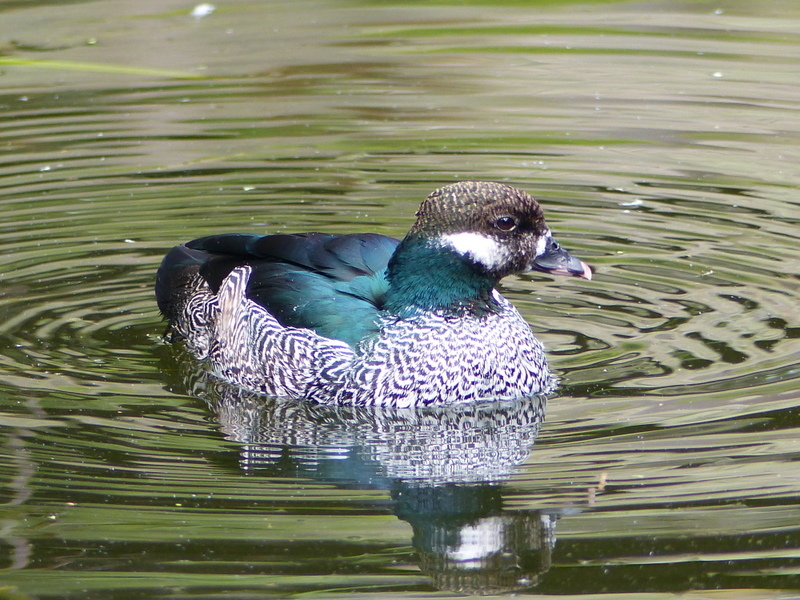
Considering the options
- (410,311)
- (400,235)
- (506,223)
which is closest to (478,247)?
(506,223)

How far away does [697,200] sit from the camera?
36.6 feet

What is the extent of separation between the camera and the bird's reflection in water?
5.79m

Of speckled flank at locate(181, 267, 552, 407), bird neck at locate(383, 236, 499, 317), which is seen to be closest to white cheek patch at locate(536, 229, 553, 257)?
bird neck at locate(383, 236, 499, 317)

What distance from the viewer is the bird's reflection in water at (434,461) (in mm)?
5785

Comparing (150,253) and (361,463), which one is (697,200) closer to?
(150,253)

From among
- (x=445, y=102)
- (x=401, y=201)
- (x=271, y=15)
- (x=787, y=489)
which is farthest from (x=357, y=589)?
(x=271, y=15)

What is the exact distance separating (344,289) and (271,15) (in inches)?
386

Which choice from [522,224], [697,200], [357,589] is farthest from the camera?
[697,200]

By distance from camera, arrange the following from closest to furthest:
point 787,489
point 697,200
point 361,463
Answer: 1. point 787,489
2. point 361,463
3. point 697,200

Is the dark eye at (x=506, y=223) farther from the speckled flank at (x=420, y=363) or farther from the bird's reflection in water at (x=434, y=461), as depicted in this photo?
the bird's reflection in water at (x=434, y=461)

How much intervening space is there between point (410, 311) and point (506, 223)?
80cm

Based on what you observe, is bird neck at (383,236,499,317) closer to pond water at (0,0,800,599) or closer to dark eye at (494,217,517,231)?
dark eye at (494,217,517,231)

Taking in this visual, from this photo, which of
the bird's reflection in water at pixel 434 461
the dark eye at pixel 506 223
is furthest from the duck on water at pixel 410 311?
the bird's reflection in water at pixel 434 461

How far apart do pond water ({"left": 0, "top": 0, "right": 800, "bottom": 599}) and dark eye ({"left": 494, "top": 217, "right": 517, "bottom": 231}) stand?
1050 mm
